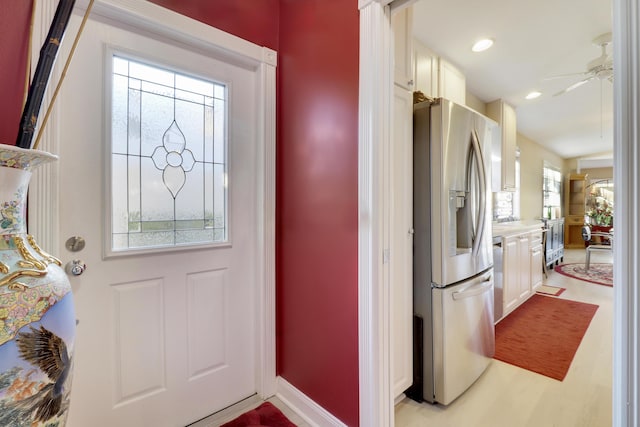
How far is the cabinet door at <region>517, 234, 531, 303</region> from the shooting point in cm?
299

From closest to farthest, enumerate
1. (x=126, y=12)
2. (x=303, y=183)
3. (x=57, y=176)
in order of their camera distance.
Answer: (x=57, y=176) < (x=126, y=12) < (x=303, y=183)

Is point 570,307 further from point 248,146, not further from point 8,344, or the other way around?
point 8,344

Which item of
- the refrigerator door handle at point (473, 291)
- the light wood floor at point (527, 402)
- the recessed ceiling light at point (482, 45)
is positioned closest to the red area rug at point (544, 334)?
the light wood floor at point (527, 402)

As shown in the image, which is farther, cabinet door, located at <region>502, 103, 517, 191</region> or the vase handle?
cabinet door, located at <region>502, 103, 517, 191</region>

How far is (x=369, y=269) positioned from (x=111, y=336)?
1194 mm

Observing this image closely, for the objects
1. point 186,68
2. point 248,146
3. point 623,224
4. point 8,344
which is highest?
point 186,68

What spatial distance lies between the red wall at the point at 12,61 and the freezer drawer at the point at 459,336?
2.03 m

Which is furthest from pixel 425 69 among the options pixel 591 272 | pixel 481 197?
pixel 591 272

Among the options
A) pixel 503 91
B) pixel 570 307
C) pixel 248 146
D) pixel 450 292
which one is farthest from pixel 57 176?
pixel 570 307

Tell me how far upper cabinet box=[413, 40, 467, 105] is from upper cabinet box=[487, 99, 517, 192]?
1048 millimetres

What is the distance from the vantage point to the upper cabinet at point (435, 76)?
216 cm

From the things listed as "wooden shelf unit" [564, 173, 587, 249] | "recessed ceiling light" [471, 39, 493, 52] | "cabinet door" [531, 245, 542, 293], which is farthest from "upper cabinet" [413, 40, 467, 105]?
"wooden shelf unit" [564, 173, 587, 249]

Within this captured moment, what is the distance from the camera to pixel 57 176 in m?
1.14

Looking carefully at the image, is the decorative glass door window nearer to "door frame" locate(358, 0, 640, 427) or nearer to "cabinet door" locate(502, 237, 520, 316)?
"door frame" locate(358, 0, 640, 427)
